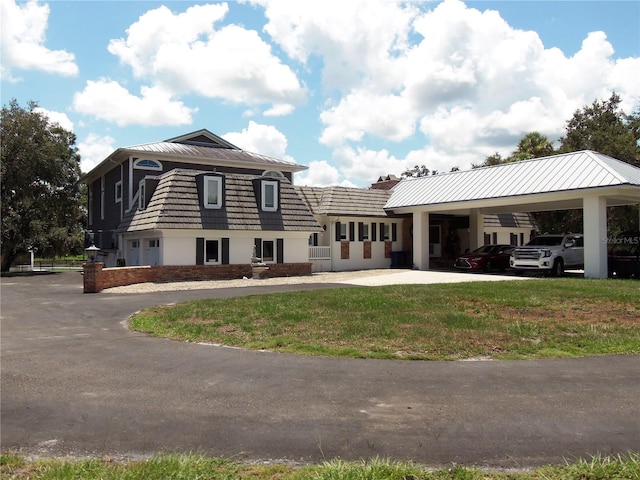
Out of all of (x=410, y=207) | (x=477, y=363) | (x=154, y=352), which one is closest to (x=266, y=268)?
(x=410, y=207)

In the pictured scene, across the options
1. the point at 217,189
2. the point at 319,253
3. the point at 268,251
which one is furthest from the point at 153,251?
the point at 319,253

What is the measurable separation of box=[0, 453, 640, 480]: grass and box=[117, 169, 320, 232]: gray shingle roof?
20.3 m

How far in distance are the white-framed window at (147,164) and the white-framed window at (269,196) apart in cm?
747

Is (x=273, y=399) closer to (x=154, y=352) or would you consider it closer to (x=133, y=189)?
(x=154, y=352)

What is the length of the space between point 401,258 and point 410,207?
449cm

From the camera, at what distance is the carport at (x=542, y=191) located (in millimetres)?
21891

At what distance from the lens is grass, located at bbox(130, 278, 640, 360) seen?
861 centimetres

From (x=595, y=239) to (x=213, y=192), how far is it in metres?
17.7

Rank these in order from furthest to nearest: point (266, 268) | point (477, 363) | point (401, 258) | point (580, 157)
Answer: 1. point (401, 258)
2. point (266, 268)
3. point (580, 157)
4. point (477, 363)

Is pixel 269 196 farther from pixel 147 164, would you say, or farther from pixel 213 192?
pixel 147 164

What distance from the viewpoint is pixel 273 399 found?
19.6 feet

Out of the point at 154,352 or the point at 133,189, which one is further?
the point at 133,189

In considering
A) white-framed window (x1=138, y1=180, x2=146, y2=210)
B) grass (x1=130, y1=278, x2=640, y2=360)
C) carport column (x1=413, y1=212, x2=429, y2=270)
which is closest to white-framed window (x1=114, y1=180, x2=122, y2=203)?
white-framed window (x1=138, y1=180, x2=146, y2=210)


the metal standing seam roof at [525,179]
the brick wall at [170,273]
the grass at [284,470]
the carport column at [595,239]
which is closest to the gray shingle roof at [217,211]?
the brick wall at [170,273]
